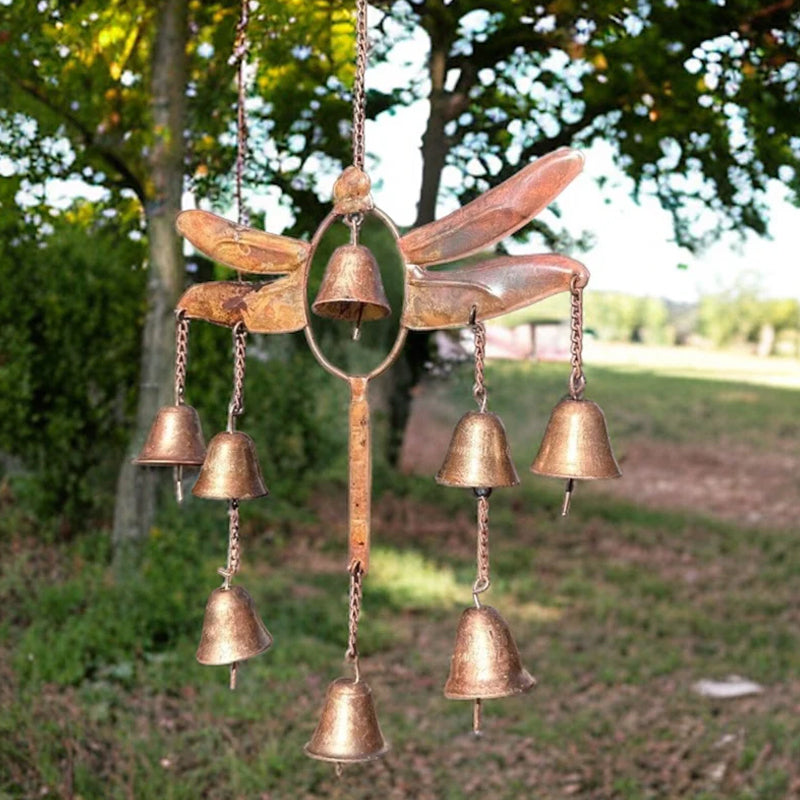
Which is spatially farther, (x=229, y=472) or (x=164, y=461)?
(x=164, y=461)

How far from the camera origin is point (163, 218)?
6.34 m

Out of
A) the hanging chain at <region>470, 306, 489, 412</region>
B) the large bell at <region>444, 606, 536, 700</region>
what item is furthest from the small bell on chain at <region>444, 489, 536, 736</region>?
the hanging chain at <region>470, 306, 489, 412</region>

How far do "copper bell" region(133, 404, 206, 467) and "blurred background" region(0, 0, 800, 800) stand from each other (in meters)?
1.48

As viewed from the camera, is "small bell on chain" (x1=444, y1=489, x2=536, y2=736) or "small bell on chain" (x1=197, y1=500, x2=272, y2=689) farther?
"small bell on chain" (x1=197, y1=500, x2=272, y2=689)

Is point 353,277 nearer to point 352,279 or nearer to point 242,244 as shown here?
point 352,279

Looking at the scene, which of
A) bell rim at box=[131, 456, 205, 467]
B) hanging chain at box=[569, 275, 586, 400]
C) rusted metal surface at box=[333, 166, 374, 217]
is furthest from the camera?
bell rim at box=[131, 456, 205, 467]

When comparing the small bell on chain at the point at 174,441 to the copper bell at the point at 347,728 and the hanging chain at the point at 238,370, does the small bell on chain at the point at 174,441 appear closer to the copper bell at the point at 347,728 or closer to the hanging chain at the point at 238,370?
the hanging chain at the point at 238,370

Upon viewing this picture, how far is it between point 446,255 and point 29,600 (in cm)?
527

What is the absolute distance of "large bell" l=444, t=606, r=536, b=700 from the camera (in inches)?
93.5

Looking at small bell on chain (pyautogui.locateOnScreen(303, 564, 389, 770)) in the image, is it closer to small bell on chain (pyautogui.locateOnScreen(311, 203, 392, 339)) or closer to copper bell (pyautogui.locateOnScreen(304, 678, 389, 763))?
copper bell (pyautogui.locateOnScreen(304, 678, 389, 763))

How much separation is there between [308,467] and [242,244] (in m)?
7.17

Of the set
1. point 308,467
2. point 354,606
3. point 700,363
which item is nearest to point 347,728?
point 354,606

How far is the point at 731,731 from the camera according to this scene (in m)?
5.71

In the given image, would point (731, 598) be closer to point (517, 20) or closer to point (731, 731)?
point (731, 731)
